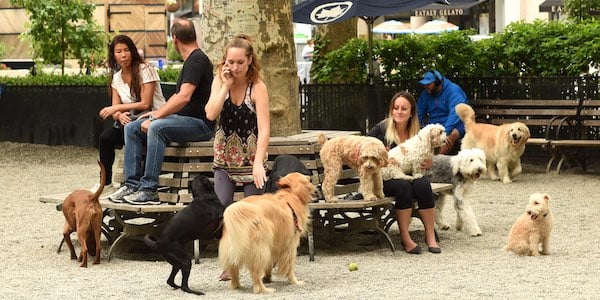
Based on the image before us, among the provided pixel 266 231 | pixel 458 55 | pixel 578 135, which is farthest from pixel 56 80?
pixel 266 231

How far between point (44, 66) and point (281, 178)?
52.0 ft

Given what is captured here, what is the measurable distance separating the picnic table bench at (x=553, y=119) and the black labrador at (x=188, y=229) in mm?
8553

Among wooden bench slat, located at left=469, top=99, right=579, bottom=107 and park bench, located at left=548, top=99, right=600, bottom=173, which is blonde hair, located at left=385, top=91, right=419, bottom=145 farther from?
wooden bench slat, located at left=469, top=99, right=579, bottom=107

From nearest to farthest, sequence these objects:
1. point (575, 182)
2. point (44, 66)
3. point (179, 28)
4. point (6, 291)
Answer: point (6, 291), point (179, 28), point (575, 182), point (44, 66)

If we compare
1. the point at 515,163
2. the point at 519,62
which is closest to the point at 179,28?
the point at 515,163

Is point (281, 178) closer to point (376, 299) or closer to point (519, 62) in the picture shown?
point (376, 299)

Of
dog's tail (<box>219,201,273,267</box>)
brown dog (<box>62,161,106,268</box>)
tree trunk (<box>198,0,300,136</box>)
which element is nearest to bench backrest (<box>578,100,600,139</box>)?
tree trunk (<box>198,0,300,136</box>)

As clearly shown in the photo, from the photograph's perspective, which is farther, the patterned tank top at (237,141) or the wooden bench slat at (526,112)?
the wooden bench slat at (526,112)

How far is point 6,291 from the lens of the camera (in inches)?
347

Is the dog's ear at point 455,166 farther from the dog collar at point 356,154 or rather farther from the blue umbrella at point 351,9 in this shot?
the blue umbrella at point 351,9

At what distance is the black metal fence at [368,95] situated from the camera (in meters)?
17.5

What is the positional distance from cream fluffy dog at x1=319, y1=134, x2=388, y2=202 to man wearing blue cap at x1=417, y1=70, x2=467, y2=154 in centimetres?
545

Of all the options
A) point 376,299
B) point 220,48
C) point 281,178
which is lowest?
point 376,299

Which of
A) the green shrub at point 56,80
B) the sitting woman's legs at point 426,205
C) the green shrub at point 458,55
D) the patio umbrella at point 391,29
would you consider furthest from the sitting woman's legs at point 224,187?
the patio umbrella at point 391,29
